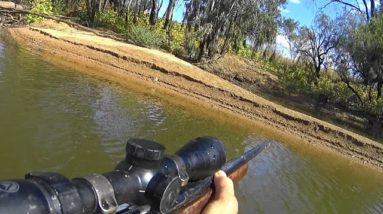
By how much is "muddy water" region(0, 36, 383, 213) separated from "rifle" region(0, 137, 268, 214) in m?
4.01

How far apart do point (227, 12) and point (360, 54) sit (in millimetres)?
7670

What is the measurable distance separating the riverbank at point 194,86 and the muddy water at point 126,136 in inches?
46.1

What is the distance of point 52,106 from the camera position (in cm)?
893

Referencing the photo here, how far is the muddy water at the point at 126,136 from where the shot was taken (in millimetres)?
6758

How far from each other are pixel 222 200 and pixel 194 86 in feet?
49.2

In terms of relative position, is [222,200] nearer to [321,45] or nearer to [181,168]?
[181,168]

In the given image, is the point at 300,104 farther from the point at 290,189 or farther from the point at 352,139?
the point at 290,189

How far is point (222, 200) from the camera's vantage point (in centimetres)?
167

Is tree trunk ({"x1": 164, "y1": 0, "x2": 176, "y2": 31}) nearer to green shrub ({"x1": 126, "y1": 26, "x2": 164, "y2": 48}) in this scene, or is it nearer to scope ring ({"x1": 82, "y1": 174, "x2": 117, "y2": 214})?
green shrub ({"x1": 126, "y1": 26, "x2": 164, "y2": 48})

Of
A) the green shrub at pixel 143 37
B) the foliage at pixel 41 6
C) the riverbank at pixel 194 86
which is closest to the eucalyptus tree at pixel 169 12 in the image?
the green shrub at pixel 143 37

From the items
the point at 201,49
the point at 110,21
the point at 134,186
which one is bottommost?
the point at 201,49

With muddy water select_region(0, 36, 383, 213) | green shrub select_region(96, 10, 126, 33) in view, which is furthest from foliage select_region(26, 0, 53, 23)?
muddy water select_region(0, 36, 383, 213)

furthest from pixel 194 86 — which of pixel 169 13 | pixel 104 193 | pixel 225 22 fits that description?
pixel 104 193

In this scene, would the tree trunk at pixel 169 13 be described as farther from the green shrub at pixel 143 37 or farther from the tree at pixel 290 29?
the tree at pixel 290 29
